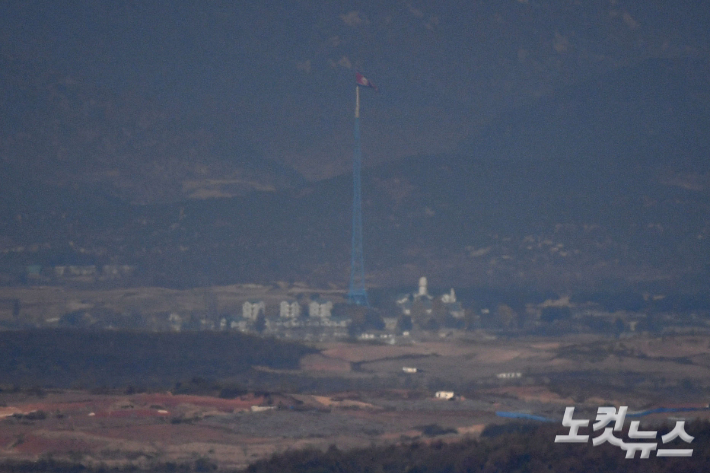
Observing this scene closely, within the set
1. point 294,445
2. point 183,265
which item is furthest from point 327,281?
point 294,445

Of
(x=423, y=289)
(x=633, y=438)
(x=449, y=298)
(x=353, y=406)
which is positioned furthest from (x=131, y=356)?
(x=423, y=289)

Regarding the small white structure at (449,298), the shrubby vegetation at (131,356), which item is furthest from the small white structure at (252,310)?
the shrubby vegetation at (131,356)

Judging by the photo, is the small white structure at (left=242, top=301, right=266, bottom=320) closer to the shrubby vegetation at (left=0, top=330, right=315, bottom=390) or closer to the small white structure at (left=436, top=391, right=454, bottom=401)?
the shrubby vegetation at (left=0, top=330, right=315, bottom=390)

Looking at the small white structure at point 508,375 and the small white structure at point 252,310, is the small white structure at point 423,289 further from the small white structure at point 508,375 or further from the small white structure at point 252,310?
the small white structure at point 508,375

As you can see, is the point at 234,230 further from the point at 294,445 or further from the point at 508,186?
the point at 294,445

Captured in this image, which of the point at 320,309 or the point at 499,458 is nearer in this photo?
the point at 499,458

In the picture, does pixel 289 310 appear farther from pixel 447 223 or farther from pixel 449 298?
pixel 447 223
